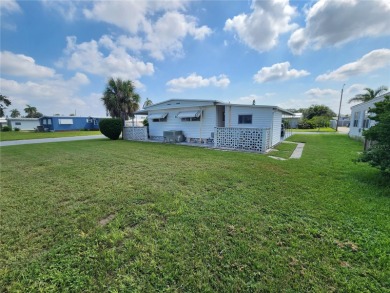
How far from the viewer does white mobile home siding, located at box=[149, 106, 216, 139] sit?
12773 mm

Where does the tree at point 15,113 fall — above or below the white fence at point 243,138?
above

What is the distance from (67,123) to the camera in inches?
1356

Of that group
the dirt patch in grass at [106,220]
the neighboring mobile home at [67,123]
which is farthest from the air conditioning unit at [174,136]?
the neighboring mobile home at [67,123]

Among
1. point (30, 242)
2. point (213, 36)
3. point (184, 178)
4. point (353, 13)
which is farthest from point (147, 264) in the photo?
point (353, 13)

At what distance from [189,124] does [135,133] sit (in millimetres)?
6244

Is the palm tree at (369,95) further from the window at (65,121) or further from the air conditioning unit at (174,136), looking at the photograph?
the window at (65,121)

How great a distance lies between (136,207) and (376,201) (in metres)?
4.97

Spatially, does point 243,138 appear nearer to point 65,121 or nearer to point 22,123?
point 65,121

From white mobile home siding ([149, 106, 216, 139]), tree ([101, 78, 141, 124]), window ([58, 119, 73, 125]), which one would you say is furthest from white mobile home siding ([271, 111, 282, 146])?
window ([58, 119, 73, 125])

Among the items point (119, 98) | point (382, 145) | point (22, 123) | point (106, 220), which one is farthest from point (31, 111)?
point (382, 145)

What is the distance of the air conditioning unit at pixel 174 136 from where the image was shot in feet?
45.4

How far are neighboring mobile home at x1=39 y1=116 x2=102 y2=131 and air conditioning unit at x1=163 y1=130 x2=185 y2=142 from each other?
30690mm

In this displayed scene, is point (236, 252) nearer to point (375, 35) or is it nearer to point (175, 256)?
point (175, 256)

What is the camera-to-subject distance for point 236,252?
89.0 inches
